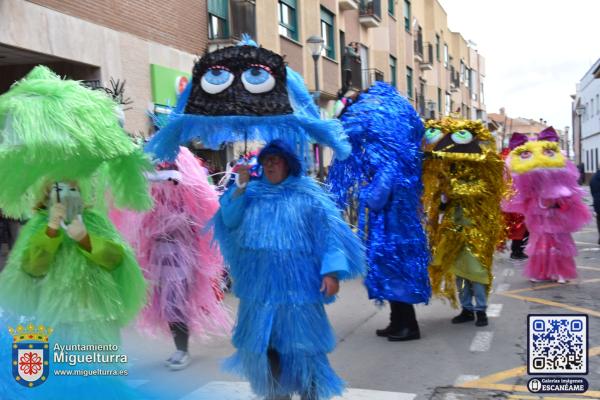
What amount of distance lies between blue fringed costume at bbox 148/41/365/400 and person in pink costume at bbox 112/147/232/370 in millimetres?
1307

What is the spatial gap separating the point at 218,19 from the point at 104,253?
11374mm

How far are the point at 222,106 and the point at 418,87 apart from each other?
33.8m

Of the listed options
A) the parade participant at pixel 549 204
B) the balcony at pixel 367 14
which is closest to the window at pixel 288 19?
the balcony at pixel 367 14

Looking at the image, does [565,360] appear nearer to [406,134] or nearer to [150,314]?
[406,134]

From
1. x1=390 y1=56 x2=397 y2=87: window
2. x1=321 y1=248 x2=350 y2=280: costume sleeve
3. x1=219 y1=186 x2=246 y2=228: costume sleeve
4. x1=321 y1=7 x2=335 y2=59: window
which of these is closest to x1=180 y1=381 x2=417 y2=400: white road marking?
x1=321 y1=248 x2=350 y2=280: costume sleeve

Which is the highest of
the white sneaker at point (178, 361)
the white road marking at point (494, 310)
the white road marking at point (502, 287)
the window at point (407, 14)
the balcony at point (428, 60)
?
the window at point (407, 14)

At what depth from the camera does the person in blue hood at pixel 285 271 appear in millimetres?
3352

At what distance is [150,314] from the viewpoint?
4742 millimetres

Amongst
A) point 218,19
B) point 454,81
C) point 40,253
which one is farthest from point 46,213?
point 454,81

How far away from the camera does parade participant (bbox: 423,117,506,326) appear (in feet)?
19.1

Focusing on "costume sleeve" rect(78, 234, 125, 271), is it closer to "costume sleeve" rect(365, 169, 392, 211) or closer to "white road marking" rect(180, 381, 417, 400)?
"white road marking" rect(180, 381, 417, 400)

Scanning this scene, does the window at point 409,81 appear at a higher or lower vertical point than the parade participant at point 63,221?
higher

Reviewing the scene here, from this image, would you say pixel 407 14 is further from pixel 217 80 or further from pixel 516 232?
pixel 217 80

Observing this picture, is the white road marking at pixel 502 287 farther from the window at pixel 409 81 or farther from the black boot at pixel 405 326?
the window at pixel 409 81
